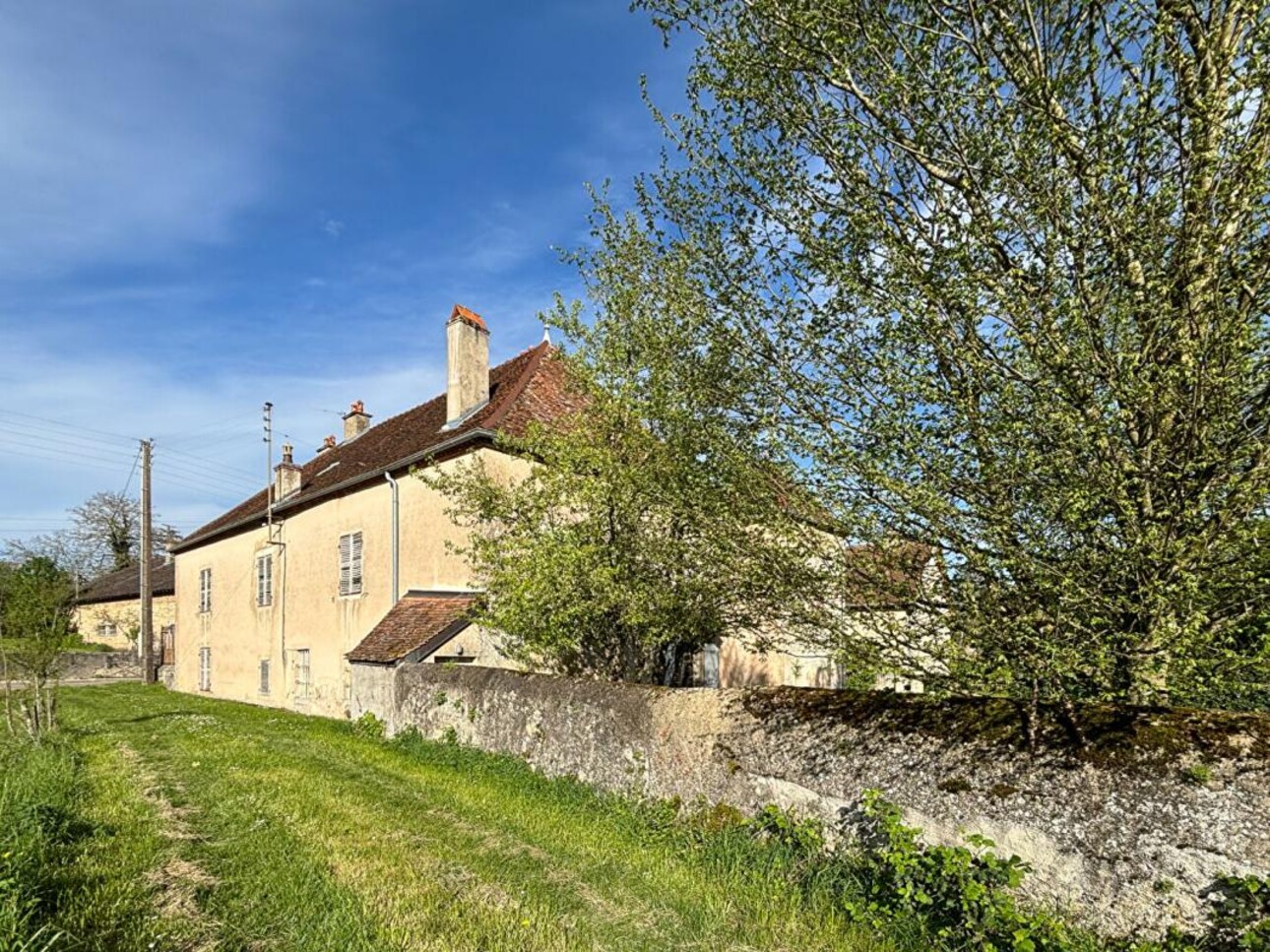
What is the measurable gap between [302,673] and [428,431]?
720cm

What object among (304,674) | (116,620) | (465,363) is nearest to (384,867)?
(465,363)

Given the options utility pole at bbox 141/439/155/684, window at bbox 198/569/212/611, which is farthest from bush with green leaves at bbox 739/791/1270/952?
utility pole at bbox 141/439/155/684

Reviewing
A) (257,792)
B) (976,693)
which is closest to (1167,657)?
(976,693)

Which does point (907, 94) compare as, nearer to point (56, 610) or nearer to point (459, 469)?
point (459, 469)

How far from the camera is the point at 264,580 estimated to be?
68.1 feet

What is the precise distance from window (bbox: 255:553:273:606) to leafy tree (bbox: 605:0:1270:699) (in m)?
19.0

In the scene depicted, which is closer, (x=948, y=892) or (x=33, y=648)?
(x=948, y=892)

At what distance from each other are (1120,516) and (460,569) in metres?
11.9

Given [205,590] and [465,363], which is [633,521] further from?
[205,590]

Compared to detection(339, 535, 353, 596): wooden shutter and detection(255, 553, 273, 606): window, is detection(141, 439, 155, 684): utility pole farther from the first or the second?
detection(339, 535, 353, 596): wooden shutter

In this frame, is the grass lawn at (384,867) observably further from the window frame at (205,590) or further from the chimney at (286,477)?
the window frame at (205,590)

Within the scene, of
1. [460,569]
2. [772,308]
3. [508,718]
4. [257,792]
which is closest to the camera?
[772,308]

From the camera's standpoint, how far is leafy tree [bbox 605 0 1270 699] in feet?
12.8

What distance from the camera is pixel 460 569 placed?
14148 millimetres
